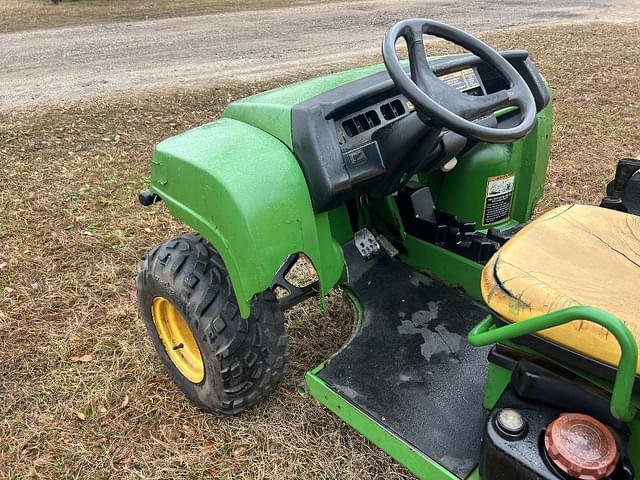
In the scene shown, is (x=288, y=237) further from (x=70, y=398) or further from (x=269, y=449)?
(x=70, y=398)

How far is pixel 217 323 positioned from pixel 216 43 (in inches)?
347

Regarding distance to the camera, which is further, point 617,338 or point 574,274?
point 574,274

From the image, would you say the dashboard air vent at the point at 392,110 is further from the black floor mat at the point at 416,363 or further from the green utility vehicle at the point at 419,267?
the black floor mat at the point at 416,363

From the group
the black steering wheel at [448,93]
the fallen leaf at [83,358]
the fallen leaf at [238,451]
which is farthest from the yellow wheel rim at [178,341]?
the black steering wheel at [448,93]

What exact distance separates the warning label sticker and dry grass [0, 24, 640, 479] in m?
0.88

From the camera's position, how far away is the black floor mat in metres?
1.99

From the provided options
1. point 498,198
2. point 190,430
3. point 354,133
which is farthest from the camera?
point 498,198

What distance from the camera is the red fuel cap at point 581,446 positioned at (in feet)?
4.29

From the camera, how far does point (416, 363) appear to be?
7.50 ft

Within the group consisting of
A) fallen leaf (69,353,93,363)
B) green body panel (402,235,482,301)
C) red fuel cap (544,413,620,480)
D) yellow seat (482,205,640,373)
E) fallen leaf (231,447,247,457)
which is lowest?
fallen leaf (231,447,247,457)

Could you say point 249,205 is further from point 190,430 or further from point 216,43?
point 216,43

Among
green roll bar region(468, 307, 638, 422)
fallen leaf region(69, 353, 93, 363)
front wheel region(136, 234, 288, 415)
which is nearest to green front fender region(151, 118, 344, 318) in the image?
front wheel region(136, 234, 288, 415)

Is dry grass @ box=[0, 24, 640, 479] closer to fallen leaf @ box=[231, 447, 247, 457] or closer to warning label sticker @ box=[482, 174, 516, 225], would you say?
fallen leaf @ box=[231, 447, 247, 457]

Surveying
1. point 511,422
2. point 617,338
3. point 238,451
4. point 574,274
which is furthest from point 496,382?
point 238,451
